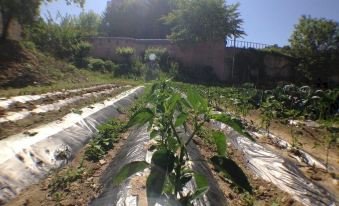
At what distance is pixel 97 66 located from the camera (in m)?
23.8

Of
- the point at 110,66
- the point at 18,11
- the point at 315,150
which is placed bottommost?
the point at 315,150

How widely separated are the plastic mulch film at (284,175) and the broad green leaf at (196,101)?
2434mm

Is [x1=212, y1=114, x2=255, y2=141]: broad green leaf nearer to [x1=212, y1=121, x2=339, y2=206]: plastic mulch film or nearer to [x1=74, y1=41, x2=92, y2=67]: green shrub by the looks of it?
[x1=212, y1=121, x2=339, y2=206]: plastic mulch film

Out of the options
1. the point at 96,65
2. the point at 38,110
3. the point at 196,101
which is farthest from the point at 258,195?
the point at 96,65

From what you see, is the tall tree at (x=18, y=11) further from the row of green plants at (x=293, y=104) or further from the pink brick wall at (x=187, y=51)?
the pink brick wall at (x=187, y=51)

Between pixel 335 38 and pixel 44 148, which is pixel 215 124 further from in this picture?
pixel 335 38

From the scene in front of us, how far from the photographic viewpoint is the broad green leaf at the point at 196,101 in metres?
1.48

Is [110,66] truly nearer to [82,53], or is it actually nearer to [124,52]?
[124,52]

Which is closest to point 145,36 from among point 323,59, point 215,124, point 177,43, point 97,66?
Result: point 177,43

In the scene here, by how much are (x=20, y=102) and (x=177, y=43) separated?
868 inches

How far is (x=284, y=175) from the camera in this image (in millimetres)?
4059

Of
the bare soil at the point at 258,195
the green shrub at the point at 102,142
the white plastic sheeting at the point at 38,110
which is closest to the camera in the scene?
the bare soil at the point at 258,195

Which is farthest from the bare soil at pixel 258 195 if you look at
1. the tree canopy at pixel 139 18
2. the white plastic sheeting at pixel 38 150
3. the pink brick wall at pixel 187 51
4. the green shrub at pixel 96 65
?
the tree canopy at pixel 139 18

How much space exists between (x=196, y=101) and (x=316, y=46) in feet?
106
